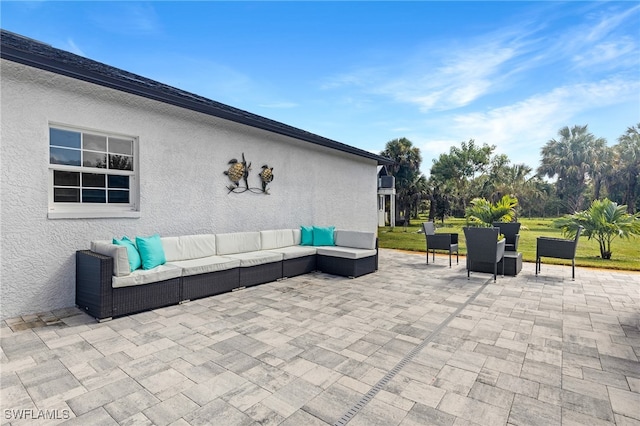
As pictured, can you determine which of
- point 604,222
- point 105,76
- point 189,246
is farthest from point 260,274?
point 604,222

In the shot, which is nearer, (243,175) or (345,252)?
(345,252)

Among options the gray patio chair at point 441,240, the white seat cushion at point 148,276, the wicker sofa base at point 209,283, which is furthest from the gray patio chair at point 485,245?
the white seat cushion at point 148,276

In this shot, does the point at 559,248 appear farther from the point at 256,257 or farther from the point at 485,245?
the point at 256,257

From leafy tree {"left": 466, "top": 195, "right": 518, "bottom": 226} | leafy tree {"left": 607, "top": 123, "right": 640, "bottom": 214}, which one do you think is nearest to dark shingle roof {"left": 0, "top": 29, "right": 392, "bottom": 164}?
leafy tree {"left": 466, "top": 195, "right": 518, "bottom": 226}

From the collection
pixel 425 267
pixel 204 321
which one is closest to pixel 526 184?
pixel 425 267

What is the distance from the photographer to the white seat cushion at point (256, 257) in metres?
5.56

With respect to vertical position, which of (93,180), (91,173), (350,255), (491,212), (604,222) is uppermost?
(91,173)

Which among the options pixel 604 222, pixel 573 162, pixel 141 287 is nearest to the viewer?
pixel 141 287

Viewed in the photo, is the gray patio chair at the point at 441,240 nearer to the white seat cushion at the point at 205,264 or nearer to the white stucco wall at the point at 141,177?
the white stucco wall at the point at 141,177

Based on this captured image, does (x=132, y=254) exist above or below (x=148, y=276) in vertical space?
above

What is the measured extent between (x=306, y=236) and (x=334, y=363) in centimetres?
490

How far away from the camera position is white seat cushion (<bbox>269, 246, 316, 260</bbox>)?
6.44m

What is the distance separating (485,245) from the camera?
20.6 ft

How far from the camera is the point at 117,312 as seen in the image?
3963 millimetres
